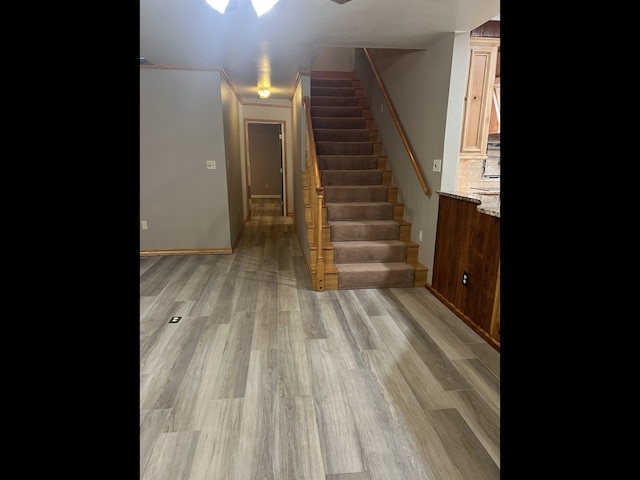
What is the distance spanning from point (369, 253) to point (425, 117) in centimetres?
144

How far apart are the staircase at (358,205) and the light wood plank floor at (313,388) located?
235 mm

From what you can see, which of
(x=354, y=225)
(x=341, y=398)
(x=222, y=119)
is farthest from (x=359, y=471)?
(x=222, y=119)

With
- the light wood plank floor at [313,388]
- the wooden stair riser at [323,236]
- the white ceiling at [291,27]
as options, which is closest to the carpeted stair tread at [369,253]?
the wooden stair riser at [323,236]

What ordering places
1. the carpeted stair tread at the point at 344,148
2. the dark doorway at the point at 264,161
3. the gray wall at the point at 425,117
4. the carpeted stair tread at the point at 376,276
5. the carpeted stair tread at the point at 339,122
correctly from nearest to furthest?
the gray wall at the point at 425,117, the carpeted stair tread at the point at 376,276, the carpeted stair tread at the point at 344,148, the carpeted stair tread at the point at 339,122, the dark doorway at the point at 264,161

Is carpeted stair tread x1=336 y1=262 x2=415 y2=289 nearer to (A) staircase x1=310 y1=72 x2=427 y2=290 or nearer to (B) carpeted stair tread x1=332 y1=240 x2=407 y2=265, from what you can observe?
(A) staircase x1=310 y1=72 x2=427 y2=290

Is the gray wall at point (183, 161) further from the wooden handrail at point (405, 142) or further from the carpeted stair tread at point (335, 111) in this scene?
the wooden handrail at point (405, 142)

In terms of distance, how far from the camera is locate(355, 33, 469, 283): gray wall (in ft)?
9.45

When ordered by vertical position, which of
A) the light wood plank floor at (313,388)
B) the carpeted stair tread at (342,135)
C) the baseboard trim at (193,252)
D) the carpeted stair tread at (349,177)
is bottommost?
the light wood plank floor at (313,388)

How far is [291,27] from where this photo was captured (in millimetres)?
2713

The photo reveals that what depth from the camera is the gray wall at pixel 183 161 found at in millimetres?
4070

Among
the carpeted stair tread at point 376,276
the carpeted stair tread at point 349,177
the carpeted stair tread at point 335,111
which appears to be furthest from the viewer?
the carpeted stair tread at point 335,111

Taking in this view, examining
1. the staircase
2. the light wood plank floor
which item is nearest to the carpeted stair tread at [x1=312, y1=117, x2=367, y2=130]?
the staircase

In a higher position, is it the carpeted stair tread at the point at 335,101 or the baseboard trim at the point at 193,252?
the carpeted stair tread at the point at 335,101
